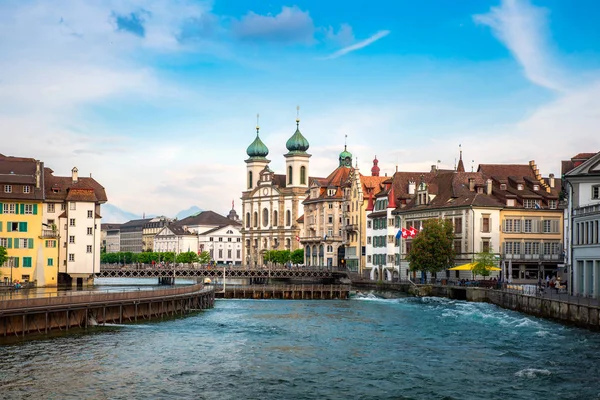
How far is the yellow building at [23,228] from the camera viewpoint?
319 feet

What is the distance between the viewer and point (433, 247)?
108m

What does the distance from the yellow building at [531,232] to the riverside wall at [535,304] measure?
12240 millimetres

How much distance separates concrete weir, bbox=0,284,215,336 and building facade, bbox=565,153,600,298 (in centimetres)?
3083

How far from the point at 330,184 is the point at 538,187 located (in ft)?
226

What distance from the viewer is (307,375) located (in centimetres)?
4400

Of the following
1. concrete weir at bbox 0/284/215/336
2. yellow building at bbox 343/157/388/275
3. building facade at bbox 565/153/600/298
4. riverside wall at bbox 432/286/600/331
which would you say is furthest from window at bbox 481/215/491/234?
concrete weir at bbox 0/284/215/336

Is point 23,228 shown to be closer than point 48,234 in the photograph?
Yes

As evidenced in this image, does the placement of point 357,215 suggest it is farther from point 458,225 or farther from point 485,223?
point 485,223

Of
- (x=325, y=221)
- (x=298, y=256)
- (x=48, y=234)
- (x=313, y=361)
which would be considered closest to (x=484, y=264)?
(x=48, y=234)

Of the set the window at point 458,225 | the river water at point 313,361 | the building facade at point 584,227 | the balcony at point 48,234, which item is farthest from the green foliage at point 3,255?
the building facade at point 584,227

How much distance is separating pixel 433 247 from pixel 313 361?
199ft

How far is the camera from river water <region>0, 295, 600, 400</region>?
39469 mm

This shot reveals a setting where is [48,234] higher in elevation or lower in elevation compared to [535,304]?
higher

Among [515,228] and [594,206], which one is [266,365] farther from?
[515,228]
